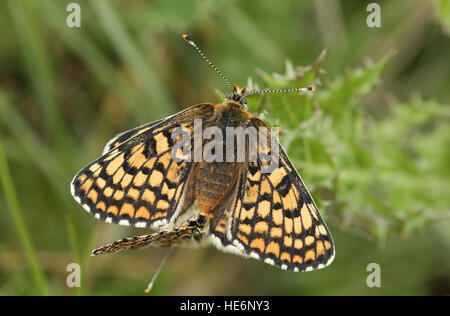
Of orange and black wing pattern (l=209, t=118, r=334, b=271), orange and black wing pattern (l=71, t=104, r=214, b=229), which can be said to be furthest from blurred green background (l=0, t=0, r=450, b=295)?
orange and black wing pattern (l=71, t=104, r=214, b=229)

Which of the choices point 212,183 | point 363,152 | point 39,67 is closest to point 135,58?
point 39,67

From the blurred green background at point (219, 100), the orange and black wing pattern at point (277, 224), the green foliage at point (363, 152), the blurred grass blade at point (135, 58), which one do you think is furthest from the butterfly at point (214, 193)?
the blurred grass blade at point (135, 58)

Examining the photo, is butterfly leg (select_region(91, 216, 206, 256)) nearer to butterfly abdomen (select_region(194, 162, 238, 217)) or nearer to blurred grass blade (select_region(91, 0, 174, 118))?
butterfly abdomen (select_region(194, 162, 238, 217))

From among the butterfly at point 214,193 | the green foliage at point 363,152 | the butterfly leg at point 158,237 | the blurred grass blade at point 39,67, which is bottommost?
the butterfly leg at point 158,237

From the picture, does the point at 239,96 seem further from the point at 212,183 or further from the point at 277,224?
the point at 277,224

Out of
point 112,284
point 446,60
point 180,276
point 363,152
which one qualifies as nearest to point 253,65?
point 363,152

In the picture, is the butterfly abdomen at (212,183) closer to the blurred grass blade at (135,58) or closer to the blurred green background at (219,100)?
the blurred green background at (219,100)
